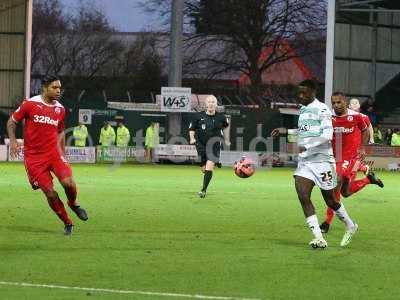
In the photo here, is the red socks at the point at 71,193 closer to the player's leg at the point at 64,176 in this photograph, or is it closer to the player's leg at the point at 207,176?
the player's leg at the point at 64,176

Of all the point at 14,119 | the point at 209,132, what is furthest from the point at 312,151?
the point at 209,132

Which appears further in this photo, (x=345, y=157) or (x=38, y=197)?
(x=38, y=197)

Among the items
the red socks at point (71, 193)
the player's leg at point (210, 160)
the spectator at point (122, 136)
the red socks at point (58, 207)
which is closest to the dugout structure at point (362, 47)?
the spectator at point (122, 136)

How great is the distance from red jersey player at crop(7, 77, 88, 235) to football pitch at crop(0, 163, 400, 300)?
678 mm

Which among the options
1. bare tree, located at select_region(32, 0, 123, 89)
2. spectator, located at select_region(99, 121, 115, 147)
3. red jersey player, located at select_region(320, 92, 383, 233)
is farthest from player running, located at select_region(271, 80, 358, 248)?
bare tree, located at select_region(32, 0, 123, 89)

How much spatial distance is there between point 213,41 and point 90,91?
33.1ft

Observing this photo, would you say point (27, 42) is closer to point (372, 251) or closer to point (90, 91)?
point (90, 91)

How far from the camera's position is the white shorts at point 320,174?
43.2ft

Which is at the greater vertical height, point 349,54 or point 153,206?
point 349,54

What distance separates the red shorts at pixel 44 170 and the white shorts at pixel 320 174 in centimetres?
337

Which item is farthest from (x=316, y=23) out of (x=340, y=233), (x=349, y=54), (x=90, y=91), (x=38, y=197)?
(x=340, y=233)

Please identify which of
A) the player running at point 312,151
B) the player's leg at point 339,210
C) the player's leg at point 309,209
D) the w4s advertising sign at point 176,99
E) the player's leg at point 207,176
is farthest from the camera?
the w4s advertising sign at point 176,99

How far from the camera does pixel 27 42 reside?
50.0 meters

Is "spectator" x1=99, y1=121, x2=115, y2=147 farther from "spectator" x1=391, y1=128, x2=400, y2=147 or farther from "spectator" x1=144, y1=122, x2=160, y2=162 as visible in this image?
"spectator" x1=391, y1=128, x2=400, y2=147
